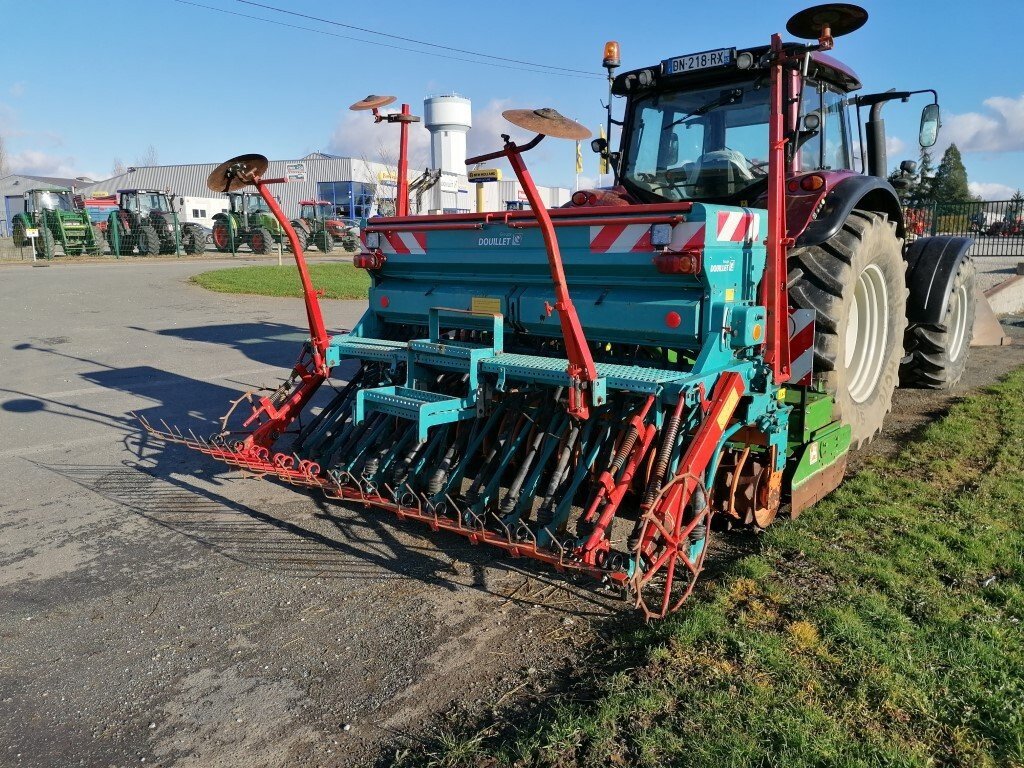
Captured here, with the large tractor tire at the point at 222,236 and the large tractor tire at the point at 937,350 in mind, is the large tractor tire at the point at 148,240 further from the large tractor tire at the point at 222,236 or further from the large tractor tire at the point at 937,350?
the large tractor tire at the point at 937,350

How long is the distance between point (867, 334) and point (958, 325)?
2527mm

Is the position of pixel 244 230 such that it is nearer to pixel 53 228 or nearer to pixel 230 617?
pixel 53 228

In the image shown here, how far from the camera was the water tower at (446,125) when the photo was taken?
33.7m

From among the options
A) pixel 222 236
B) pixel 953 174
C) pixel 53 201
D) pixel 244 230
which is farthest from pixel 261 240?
pixel 953 174

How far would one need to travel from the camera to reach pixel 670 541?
3.11 metres

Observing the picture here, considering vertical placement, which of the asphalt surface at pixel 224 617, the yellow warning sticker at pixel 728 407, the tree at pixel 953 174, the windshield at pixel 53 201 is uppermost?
the tree at pixel 953 174

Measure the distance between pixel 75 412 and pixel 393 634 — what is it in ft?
16.1

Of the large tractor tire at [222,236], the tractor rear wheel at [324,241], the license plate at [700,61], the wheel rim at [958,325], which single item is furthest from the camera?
the tractor rear wheel at [324,241]

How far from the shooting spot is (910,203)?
331 inches

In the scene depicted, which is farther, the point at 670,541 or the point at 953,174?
the point at 953,174

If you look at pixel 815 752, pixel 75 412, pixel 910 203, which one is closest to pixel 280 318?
pixel 75 412

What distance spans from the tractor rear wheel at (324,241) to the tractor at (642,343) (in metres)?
27.6

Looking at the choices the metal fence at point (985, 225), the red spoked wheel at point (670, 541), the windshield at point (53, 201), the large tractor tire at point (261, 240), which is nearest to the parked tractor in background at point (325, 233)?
the large tractor tire at point (261, 240)

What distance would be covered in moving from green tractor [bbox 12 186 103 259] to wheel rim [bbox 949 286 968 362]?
90.1ft
